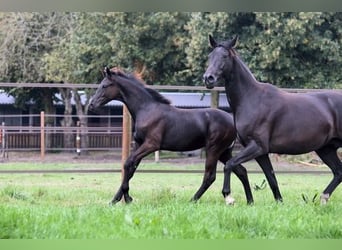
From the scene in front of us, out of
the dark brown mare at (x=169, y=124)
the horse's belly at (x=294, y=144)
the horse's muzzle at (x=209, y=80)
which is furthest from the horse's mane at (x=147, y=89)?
the horse's belly at (x=294, y=144)

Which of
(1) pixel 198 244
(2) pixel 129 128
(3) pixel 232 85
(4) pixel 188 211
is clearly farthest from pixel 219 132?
(1) pixel 198 244

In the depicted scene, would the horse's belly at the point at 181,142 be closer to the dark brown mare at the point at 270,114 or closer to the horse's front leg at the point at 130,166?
the horse's front leg at the point at 130,166

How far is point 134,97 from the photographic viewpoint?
314 inches

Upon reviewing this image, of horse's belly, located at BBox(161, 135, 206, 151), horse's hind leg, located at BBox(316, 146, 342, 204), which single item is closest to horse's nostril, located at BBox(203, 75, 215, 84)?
horse's belly, located at BBox(161, 135, 206, 151)

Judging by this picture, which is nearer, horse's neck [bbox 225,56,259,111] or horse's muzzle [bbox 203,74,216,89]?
horse's muzzle [bbox 203,74,216,89]

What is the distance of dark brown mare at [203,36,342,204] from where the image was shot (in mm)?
6863

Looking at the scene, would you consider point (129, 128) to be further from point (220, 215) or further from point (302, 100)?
point (220, 215)

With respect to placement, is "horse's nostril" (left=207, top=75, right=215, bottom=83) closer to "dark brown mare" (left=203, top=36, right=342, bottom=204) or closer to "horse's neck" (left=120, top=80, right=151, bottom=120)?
"dark brown mare" (left=203, top=36, right=342, bottom=204)

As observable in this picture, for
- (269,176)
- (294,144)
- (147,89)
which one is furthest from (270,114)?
(147,89)

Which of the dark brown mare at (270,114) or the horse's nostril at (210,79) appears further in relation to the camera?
the dark brown mare at (270,114)

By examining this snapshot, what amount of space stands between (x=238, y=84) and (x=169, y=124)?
4.26 feet

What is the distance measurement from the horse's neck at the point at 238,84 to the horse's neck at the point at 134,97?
1390 mm

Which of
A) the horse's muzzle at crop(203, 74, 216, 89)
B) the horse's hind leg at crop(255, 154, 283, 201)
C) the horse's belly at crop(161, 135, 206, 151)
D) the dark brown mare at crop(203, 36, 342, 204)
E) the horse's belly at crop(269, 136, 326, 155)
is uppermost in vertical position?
the horse's muzzle at crop(203, 74, 216, 89)

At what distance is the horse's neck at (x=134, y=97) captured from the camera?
26.1ft
